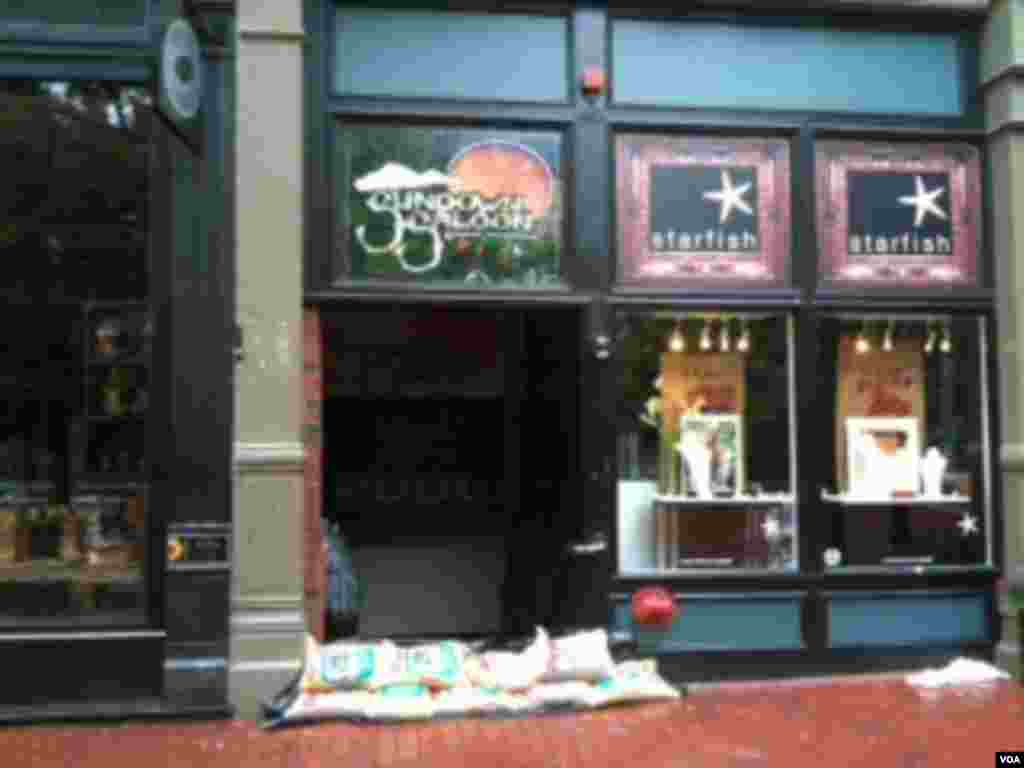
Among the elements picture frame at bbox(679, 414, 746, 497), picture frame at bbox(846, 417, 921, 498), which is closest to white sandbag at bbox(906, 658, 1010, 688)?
picture frame at bbox(846, 417, 921, 498)

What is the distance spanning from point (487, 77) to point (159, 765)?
4615 millimetres

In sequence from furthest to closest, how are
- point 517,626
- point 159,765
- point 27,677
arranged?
point 517,626 → point 27,677 → point 159,765

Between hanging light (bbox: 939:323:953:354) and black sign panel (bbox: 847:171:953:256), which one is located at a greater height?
black sign panel (bbox: 847:171:953:256)

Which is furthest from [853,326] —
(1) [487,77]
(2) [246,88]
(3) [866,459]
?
(2) [246,88]

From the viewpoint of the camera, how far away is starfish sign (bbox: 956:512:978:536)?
7961mm

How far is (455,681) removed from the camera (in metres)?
6.94

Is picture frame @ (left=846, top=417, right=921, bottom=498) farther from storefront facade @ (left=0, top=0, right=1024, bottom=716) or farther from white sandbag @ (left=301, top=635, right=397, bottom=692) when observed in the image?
white sandbag @ (left=301, top=635, right=397, bottom=692)

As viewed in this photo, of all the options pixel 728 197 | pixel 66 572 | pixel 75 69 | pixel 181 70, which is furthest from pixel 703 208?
pixel 66 572

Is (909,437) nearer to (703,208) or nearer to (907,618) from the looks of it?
(907,618)

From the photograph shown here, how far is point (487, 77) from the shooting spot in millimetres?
7523

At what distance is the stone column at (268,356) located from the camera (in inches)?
271

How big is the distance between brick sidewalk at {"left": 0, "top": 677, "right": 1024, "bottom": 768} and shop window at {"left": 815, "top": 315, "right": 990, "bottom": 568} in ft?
4.06

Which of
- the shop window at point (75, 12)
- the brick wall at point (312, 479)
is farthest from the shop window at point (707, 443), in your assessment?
the shop window at point (75, 12)

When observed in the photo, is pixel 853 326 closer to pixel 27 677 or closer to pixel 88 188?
pixel 88 188
